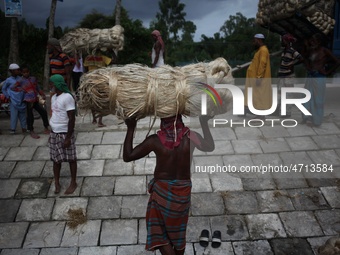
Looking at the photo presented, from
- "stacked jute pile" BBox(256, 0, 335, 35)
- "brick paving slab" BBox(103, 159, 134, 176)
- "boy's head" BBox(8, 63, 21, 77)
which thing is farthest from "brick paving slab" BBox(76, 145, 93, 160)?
"stacked jute pile" BBox(256, 0, 335, 35)

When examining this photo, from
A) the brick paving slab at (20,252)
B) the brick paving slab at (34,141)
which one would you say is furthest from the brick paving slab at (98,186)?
the brick paving slab at (34,141)

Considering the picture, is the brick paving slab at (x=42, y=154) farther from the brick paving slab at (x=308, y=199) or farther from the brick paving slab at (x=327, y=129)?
the brick paving slab at (x=327, y=129)

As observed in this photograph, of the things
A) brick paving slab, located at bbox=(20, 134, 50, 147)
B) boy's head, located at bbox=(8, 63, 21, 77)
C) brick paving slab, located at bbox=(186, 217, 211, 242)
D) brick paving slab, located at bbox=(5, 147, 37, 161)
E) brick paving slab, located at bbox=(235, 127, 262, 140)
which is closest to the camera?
brick paving slab, located at bbox=(186, 217, 211, 242)

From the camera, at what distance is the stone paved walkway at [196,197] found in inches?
164

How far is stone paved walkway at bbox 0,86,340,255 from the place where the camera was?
4.16 m

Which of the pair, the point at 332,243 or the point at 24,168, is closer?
the point at 332,243

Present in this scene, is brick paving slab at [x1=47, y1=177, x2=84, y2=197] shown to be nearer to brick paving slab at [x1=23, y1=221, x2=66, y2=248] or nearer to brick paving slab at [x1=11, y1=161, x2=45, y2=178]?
brick paving slab at [x1=11, y1=161, x2=45, y2=178]

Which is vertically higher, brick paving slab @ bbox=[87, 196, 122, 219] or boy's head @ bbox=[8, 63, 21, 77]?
boy's head @ bbox=[8, 63, 21, 77]

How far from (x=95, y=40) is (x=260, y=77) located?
10.4 ft

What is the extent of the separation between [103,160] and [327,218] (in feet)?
10.1

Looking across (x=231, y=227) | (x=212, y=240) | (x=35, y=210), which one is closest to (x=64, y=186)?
(x=35, y=210)

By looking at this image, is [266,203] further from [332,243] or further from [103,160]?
[103,160]

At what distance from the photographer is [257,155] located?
5.62 m

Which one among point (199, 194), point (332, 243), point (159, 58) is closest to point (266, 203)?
point (199, 194)
